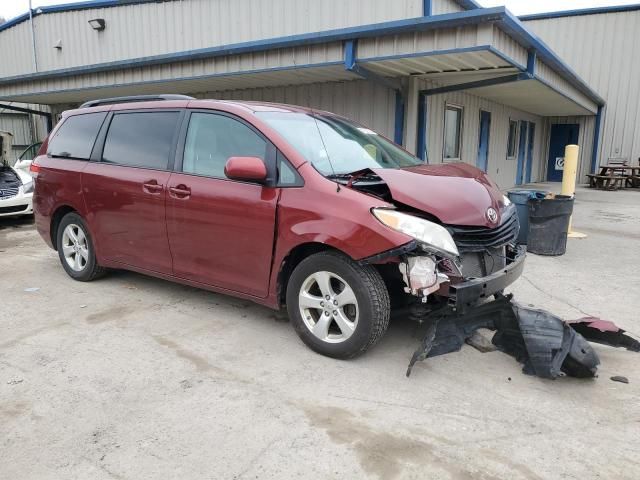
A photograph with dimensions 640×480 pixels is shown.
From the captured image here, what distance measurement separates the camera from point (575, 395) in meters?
3.07

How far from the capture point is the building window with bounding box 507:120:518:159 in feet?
55.0

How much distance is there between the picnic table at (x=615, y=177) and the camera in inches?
689

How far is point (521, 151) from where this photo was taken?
60.0ft

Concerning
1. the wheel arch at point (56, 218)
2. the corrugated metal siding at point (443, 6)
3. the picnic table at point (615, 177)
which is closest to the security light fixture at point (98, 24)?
the corrugated metal siding at point (443, 6)

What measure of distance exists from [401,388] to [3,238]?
7416 mm

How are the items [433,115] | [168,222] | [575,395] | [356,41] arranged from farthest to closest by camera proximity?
[433,115]
[356,41]
[168,222]
[575,395]

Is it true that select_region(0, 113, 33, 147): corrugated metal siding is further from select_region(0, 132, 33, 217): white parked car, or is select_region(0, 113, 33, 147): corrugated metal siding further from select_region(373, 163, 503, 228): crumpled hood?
select_region(373, 163, 503, 228): crumpled hood

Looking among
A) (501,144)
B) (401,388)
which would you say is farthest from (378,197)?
(501,144)

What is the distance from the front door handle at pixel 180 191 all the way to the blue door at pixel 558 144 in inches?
806

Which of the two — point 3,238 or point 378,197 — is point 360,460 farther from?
point 3,238

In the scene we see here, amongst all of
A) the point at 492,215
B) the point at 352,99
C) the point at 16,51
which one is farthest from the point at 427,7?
the point at 16,51

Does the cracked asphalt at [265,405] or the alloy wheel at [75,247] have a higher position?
the alloy wheel at [75,247]

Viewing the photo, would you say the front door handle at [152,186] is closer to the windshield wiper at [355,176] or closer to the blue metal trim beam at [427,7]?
the windshield wiper at [355,176]

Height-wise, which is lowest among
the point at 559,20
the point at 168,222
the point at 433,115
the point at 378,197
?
the point at 168,222
